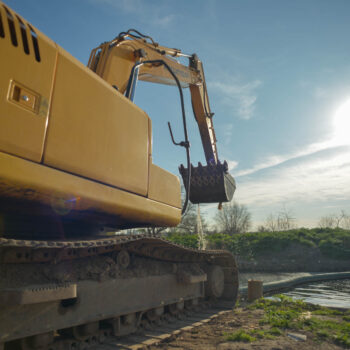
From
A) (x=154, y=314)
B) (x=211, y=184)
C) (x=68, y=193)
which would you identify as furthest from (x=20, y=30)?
(x=211, y=184)

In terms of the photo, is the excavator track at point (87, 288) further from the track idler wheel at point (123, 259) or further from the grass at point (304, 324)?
the grass at point (304, 324)

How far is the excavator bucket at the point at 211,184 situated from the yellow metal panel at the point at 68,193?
2739 mm

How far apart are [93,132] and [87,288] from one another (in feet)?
5.00

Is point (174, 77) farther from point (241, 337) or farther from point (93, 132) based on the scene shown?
point (241, 337)

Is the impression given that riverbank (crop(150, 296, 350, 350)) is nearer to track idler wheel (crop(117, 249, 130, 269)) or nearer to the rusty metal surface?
track idler wheel (crop(117, 249, 130, 269))

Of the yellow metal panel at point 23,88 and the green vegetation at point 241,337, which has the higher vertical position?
the yellow metal panel at point 23,88

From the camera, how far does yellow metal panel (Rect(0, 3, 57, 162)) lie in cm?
221

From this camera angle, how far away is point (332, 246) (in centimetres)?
2080

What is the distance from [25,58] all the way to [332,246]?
2265 cm

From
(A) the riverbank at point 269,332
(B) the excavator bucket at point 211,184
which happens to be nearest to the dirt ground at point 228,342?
(A) the riverbank at point 269,332

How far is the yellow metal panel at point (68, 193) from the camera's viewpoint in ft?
7.21

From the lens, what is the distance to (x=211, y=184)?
6.27 m

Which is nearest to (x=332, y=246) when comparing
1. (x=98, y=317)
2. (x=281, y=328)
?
(x=281, y=328)

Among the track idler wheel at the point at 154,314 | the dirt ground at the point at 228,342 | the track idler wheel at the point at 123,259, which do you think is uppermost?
the track idler wheel at the point at 123,259
